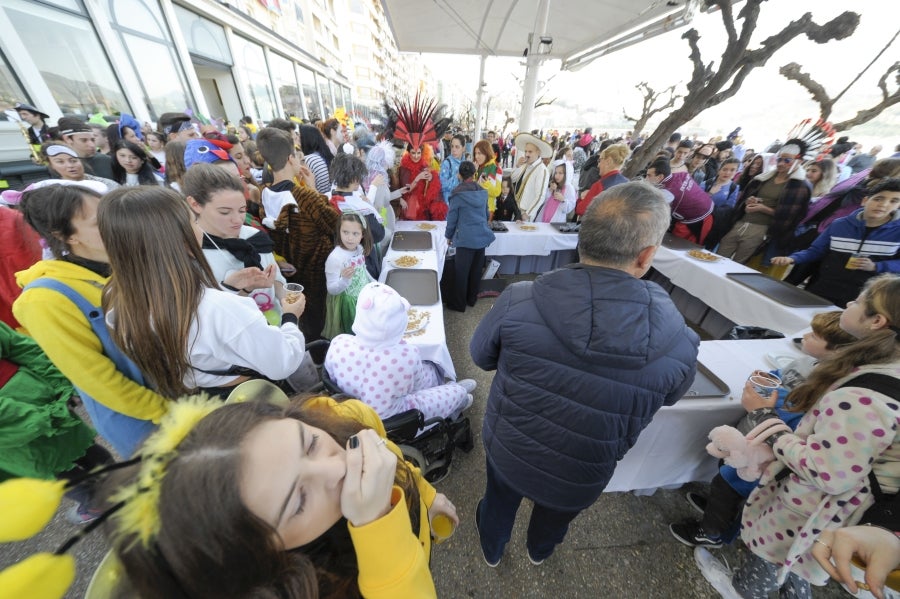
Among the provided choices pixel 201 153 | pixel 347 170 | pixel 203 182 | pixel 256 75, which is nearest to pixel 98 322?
pixel 203 182

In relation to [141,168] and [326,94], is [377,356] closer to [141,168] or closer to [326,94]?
[141,168]

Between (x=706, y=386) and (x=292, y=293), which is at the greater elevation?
(x=292, y=293)

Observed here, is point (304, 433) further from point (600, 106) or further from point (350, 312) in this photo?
point (600, 106)

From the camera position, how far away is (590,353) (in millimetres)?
1012

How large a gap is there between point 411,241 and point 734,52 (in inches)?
153

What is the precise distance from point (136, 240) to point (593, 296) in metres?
1.52

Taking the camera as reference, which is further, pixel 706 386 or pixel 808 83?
pixel 808 83

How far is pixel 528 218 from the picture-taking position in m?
4.75

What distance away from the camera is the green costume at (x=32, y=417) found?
1.27 m

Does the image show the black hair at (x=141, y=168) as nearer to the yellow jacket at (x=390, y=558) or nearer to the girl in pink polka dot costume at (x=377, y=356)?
the girl in pink polka dot costume at (x=377, y=356)

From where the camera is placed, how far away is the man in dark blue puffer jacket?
40.2 inches

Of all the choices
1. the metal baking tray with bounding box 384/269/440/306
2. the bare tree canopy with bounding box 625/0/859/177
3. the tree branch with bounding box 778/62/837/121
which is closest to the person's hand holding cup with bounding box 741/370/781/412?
the metal baking tray with bounding box 384/269/440/306

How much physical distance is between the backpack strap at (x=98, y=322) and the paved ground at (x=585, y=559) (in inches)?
50.2

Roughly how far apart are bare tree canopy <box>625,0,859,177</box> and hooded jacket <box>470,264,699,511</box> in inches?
154
